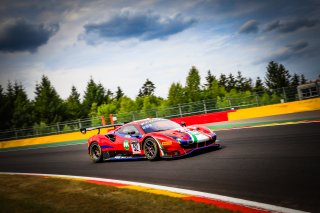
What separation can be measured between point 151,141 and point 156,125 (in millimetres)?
836

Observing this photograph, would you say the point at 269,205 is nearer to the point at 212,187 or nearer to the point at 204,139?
the point at 212,187

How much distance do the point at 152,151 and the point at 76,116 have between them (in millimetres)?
71060

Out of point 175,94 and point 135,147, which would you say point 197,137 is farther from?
point 175,94

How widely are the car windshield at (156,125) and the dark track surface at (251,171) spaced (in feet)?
3.00

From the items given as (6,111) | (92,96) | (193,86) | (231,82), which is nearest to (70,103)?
(92,96)

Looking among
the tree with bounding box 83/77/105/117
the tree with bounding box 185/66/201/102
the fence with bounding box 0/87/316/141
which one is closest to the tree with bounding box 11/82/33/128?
the tree with bounding box 83/77/105/117

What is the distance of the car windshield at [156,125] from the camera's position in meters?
9.24

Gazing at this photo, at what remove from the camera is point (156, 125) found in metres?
9.51

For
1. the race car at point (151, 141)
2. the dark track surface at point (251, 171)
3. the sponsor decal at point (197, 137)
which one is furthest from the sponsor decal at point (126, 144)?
the sponsor decal at point (197, 137)

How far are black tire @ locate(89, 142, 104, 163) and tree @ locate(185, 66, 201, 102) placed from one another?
58.7m

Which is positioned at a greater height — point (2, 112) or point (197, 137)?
point (2, 112)

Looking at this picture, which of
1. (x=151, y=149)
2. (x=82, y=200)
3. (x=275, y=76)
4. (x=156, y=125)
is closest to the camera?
(x=82, y=200)

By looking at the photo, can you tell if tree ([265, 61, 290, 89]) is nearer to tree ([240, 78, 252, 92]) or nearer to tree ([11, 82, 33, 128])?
tree ([240, 78, 252, 92])

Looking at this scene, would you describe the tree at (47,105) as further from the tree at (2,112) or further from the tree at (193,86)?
the tree at (193,86)
